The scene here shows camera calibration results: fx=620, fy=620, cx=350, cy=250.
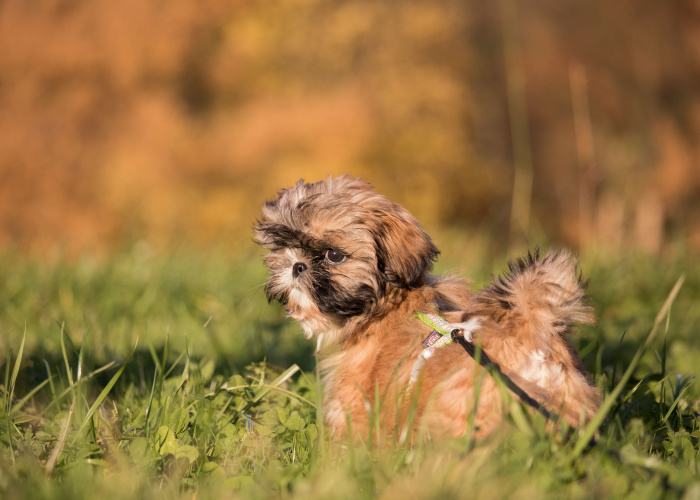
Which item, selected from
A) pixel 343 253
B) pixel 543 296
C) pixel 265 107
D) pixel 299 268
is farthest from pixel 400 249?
pixel 265 107

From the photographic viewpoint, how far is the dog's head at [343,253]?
2.54 m

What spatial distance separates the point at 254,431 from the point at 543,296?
1.24 m

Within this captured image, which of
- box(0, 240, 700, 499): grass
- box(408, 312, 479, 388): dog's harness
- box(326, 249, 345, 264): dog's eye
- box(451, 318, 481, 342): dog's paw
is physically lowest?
box(0, 240, 700, 499): grass

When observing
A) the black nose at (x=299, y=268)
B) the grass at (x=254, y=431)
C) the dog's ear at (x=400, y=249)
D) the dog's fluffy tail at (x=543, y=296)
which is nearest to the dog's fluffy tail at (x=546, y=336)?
the dog's fluffy tail at (x=543, y=296)

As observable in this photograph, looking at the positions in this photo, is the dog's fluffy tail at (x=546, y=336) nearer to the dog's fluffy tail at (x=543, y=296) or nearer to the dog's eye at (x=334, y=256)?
the dog's fluffy tail at (x=543, y=296)

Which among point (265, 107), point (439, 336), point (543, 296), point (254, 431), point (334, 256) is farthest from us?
point (265, 107)

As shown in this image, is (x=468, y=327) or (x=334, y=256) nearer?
(x=468, y=327)

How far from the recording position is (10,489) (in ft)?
5.80

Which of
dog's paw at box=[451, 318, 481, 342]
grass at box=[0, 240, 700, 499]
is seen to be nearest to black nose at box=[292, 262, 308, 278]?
grass at box=[0, 240, 700, 499]

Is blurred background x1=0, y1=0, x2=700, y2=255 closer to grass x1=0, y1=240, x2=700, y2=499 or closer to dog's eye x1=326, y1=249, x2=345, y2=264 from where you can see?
grass x1=0, y1=240, x2=700, y2=499

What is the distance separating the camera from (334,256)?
8.46 feet

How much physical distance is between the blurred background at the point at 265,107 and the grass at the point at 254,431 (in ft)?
19.1

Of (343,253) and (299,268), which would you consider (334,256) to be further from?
(299,268)

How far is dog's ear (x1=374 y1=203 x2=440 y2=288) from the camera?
2.55 m
